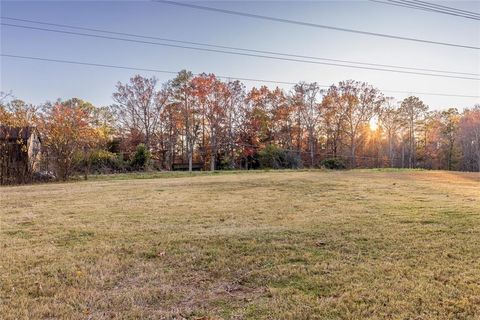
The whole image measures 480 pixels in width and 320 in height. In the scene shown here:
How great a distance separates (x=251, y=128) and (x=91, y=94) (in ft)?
52.3

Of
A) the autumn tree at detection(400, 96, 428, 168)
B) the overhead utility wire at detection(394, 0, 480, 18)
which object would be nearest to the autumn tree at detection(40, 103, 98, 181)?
the overhead utility wire at detection(394, 0, 480, 18)

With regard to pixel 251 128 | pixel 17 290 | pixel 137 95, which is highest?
pixel 137 95

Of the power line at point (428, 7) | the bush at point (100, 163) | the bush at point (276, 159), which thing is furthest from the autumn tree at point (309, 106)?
the power line at point (428, 7)

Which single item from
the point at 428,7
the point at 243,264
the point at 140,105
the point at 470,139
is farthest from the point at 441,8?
the point at 470,139

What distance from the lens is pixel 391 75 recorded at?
1675cm

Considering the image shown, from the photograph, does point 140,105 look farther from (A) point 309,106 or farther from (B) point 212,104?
(A) point 309,106

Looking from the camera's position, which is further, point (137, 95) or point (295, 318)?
point (137, 95)

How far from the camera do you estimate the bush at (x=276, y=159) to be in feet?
97.3

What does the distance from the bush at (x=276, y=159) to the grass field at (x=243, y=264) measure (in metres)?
23.1

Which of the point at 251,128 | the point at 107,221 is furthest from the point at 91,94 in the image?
the point at 107,221

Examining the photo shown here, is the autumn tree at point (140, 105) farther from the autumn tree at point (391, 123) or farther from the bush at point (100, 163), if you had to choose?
the autumn tree at point (391, 123)

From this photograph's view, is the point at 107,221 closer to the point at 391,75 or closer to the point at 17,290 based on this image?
the point at 17,290

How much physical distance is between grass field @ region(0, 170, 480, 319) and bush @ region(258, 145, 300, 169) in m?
23.1

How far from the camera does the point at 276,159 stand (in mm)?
29797
